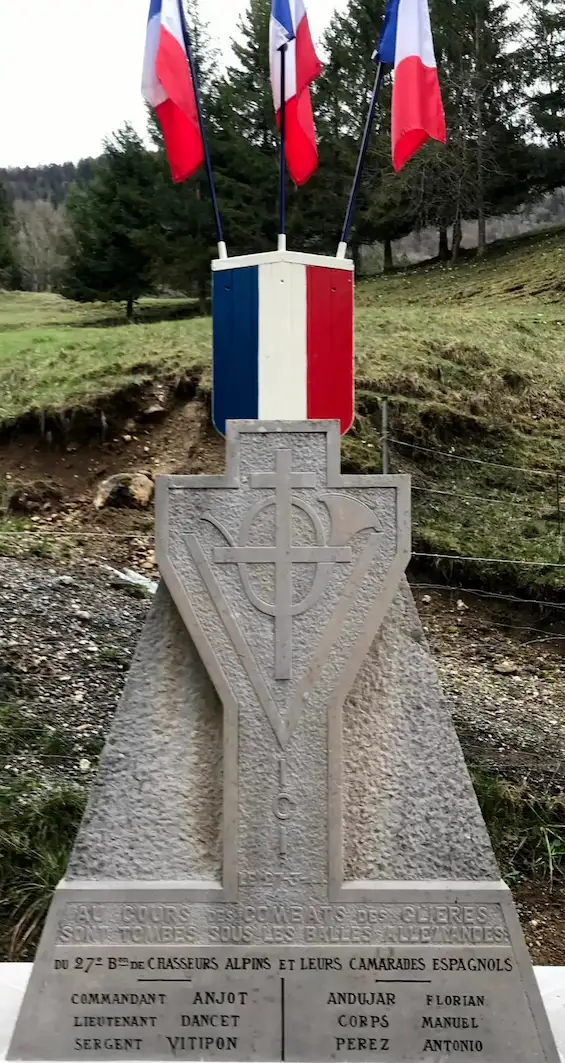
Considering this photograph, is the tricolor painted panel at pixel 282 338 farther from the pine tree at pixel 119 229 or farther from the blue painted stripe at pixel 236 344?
the pine tree at pixel 119 229

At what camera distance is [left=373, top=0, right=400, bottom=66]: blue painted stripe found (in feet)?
10.2

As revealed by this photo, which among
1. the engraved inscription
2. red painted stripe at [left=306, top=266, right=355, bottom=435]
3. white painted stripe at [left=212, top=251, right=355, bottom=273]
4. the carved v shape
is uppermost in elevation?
white painted stripe at [left=212, top=251, right=355, bottom=273]

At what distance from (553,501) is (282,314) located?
239 inches

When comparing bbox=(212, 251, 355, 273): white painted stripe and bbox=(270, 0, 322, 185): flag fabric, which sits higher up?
bbox=(270, 0, 322, 185): flag fabric

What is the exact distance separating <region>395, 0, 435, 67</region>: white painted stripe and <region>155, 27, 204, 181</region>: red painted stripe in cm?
73

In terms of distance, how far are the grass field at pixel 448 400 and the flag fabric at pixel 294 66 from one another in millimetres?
4563

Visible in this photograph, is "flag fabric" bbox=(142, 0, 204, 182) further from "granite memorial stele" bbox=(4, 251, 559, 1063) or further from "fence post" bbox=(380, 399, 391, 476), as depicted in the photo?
"fence post" bbox=(380, 399, 391, 476)

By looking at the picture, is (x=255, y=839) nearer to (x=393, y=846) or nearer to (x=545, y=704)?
(x=393, y=846)

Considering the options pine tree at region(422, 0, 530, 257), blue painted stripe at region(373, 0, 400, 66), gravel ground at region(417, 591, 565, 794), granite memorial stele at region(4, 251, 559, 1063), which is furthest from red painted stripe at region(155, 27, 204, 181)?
pine tree at region(422, 0, 530, 257)

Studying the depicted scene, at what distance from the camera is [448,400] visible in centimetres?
929

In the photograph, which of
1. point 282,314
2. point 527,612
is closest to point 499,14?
point 527,612

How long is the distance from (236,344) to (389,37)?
4.02 feet

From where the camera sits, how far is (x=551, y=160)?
1029 inches

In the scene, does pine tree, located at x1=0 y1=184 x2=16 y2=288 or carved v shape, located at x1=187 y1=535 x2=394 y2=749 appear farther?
pine tree, located at x1=0 y1=184 x2=16 y2=288
